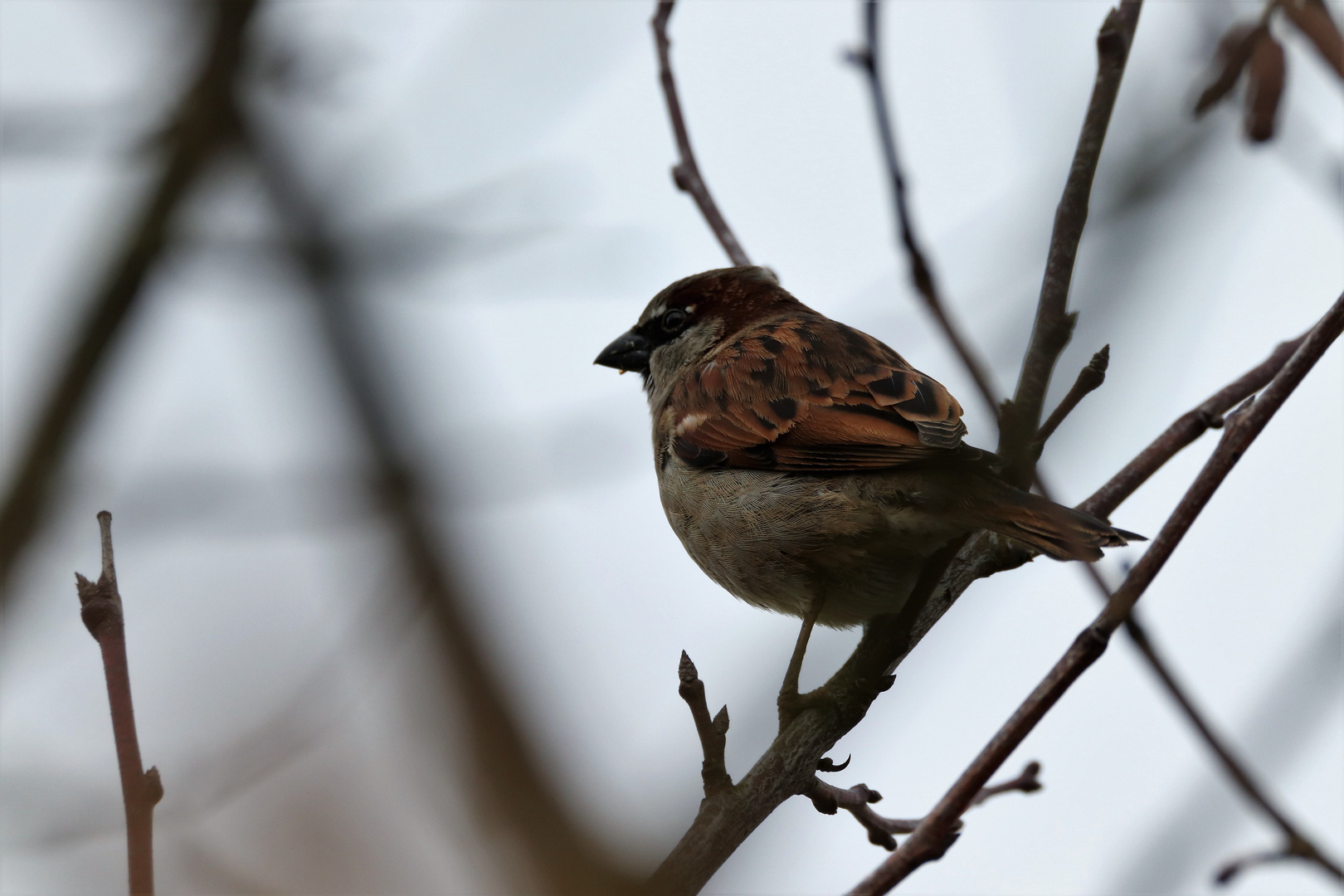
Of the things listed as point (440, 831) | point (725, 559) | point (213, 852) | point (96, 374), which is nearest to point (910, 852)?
point (440, 831)

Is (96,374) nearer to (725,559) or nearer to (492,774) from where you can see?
(492,774)

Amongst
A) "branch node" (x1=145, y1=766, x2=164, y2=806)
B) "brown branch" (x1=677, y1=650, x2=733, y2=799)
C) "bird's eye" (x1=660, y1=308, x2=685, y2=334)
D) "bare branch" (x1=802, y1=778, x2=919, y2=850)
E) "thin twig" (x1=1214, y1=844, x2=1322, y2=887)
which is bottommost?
"thin twig" (x1=1214, y1=844, x2=1322, y2=887)

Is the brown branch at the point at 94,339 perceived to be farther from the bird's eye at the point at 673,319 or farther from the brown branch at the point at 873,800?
the bird's eye at the point at 673,319

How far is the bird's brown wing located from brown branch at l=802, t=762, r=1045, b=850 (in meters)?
1.14

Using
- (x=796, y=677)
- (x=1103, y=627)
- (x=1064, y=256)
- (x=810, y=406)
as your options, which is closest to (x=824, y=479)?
(x=810, y=406)

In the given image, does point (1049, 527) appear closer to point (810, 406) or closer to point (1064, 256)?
point (1064, 256)

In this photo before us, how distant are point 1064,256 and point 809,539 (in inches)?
79.4

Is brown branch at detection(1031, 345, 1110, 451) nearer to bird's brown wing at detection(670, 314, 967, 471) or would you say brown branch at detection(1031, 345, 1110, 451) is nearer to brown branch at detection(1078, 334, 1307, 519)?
brown branch at detection(1078, 334, 1307, 519)

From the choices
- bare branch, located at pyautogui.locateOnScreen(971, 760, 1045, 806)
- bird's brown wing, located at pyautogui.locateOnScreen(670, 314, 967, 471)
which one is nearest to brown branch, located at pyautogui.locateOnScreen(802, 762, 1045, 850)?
bare branch, located at pyautogui.locateOnScreen(971, 760, 1045, 806)

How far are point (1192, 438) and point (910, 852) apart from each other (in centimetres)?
165

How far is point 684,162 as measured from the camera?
4605 millimetres

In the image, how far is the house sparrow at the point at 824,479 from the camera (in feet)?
12.6

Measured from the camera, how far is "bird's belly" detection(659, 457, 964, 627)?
14.1ft

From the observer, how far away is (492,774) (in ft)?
5.00
